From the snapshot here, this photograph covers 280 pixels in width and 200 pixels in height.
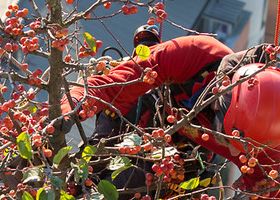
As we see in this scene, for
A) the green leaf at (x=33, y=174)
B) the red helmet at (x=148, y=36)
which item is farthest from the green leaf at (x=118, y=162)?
the red helmet at (x=148, y=36)

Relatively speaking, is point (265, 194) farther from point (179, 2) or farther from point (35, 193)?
point (179, 2)

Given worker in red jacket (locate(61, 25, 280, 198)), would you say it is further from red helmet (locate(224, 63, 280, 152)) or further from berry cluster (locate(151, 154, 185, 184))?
berry cluster (locate(151, 154, 185, 184))

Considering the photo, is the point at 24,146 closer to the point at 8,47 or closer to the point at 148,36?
the point at 8,47

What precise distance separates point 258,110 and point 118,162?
80 cm

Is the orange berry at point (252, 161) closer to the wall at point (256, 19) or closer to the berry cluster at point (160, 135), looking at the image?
the berry cluster at point (160, 135)

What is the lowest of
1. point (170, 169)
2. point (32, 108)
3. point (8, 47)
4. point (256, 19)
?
point (256, 19)

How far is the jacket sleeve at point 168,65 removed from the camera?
9.78ft

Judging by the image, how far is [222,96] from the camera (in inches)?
118

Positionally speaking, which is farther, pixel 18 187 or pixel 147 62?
pixel 147 62

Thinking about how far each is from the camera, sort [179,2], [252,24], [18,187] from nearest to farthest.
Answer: [18,187] → [179,2] → [252,24]

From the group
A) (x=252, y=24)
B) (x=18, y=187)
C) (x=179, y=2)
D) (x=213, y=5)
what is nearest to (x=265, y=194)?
(x=18, y=187)

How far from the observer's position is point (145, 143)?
2.36 meters

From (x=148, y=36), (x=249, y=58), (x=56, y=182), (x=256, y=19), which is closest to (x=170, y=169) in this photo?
(x=56, y=182)

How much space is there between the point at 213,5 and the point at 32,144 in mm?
10792
